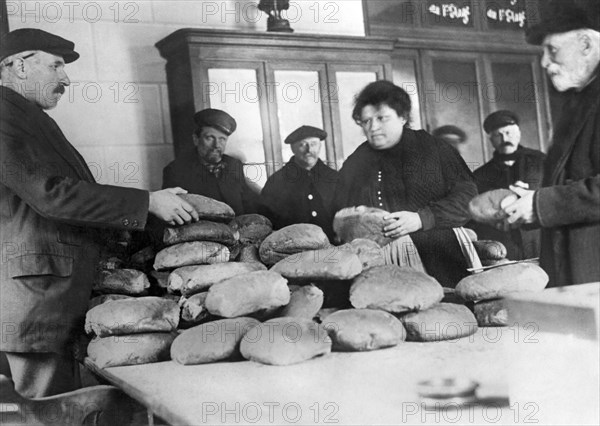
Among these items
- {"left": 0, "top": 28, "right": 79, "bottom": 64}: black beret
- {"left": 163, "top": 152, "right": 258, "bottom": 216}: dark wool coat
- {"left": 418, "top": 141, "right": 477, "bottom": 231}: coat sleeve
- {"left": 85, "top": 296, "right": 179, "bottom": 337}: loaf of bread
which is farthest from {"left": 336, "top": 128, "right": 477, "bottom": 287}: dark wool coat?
{"left": 0, "top": 28, "right": 79, "bottom": 64}: black beret

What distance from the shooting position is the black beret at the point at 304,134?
1.34 meters

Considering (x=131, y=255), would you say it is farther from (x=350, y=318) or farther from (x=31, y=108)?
(x=350, y=318)

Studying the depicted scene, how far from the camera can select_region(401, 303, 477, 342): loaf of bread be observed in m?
1.14

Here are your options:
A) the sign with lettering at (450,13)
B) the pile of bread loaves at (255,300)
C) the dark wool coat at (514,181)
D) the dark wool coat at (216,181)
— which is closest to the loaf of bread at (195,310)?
the pile of bread loaves at (255,300)

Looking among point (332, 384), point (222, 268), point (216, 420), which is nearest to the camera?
point (216, 420)

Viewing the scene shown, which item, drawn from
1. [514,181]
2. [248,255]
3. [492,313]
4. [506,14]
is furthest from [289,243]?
[506,14]

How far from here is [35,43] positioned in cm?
120

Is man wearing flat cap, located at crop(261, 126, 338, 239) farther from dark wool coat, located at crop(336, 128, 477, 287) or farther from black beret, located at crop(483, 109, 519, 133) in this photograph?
black beret, located at crop(483, 109, 519, 133)

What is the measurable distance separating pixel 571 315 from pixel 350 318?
375mm

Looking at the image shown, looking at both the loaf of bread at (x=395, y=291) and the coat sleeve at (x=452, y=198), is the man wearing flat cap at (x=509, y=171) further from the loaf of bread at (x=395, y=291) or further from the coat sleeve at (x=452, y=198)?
the loaf of bread at (x=395, y=291)

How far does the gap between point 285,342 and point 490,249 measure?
592 mm

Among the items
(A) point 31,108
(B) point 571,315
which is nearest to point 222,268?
(A) point 31,108

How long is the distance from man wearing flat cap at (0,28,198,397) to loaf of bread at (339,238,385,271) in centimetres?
37

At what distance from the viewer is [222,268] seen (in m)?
1.21
